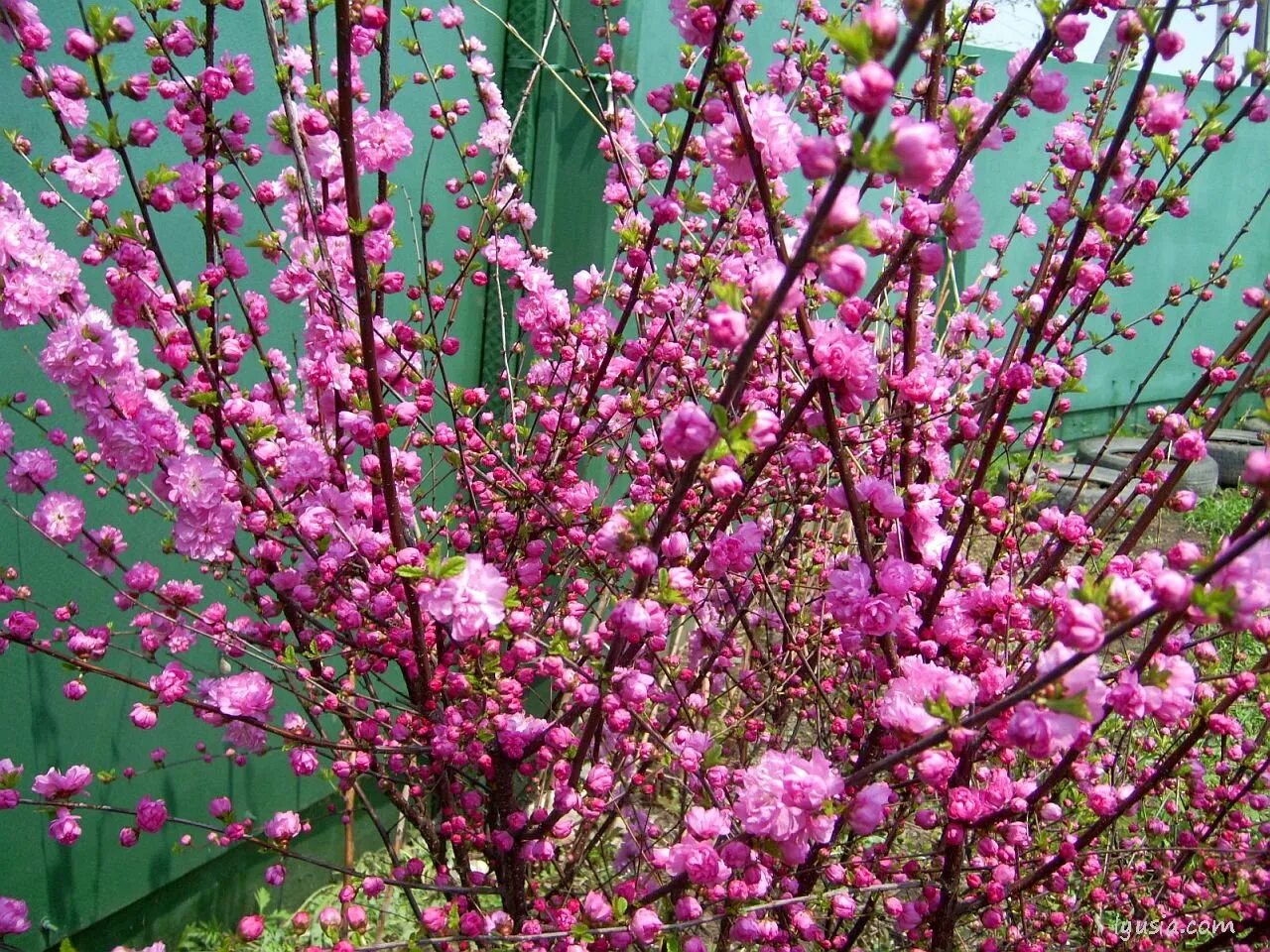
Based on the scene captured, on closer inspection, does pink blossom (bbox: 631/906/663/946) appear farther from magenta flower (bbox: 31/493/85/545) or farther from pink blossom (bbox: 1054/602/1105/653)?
magenta flower (bbox: 31/493/85/545)

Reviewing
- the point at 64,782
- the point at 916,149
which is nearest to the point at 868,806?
the point at 916,149

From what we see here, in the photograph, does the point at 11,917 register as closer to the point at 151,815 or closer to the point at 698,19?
the point at 151,815

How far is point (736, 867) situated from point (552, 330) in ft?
4.11

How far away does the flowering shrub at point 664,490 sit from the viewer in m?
1.24

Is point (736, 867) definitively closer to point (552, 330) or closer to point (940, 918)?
point (940, 918)

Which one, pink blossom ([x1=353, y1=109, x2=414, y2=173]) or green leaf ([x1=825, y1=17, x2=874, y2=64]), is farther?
pink blossom ([x1=353, y1=109, x2=414, y2=173])

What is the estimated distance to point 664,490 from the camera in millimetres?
2010

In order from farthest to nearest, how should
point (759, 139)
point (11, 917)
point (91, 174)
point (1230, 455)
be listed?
point (1230, 455) → point (11, 917) → point (91, 174) → point (759, 139)

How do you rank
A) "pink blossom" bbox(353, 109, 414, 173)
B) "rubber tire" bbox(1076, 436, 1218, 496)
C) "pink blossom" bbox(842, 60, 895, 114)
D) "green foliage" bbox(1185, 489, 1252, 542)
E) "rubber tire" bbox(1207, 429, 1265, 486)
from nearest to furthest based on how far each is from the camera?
"pink blossom" bbox(842, 60, 895, 114), "pink blossom" bbox(353, 109, 414, 173), "green foliage" bbox(1185, 489, 1252, 542), "rubber tire" bbox(1076, 436, 1218, 496), "rubber tire" bbox(1207, 429, 1265, 486)

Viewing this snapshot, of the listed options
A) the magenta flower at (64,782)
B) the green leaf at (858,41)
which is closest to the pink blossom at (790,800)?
the green leaf at (858,41)

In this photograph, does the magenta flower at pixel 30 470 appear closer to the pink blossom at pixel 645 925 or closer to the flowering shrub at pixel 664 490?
the flowering shrub at pixel 664 490

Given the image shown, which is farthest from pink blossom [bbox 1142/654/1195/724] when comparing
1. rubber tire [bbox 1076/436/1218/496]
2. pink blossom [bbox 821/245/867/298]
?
rubber tire [bbox 1076/436/1218/496]

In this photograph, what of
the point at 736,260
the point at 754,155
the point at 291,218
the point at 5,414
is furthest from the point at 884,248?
the point at 5,414

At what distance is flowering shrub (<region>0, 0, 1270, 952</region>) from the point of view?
4.07 feet
